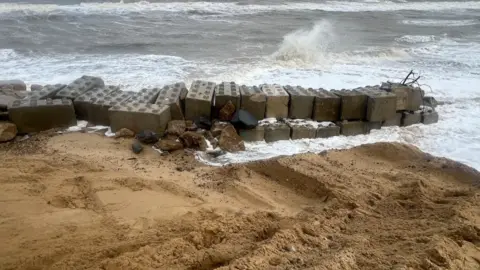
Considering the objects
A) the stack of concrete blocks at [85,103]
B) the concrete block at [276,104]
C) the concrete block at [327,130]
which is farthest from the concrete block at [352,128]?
the stack of concrete blocks at [85,103]

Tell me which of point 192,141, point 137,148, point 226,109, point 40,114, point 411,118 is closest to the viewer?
point 137,148

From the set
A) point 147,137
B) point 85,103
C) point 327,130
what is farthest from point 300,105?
point 85,103

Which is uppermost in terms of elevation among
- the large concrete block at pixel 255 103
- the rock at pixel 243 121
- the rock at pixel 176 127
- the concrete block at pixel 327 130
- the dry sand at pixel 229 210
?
the large concrete block at pixel 255 103

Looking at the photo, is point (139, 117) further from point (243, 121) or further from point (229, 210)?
point (229, 210)

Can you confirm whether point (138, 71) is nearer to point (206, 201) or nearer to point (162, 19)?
point (206, 201)

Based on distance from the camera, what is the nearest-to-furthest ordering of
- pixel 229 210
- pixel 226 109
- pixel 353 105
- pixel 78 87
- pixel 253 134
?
pixel 229 210, pixel 253 134, pixel 226 109, pixel 353 105, pixel 78 87

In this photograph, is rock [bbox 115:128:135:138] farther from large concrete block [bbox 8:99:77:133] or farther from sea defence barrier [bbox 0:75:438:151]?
large concrete block [bbox 8:99:77:133]

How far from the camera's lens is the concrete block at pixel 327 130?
6895 mm

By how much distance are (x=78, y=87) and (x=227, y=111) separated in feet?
9.24

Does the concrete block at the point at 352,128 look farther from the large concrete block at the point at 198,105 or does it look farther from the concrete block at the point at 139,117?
the concrete block at the point at 139,117

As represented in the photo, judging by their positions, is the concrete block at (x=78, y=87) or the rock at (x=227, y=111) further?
the concrete block at (x=78, y=87)

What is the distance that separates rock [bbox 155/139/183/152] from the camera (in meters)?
6.14

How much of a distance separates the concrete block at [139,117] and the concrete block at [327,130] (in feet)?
8.18

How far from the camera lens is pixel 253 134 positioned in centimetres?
663
